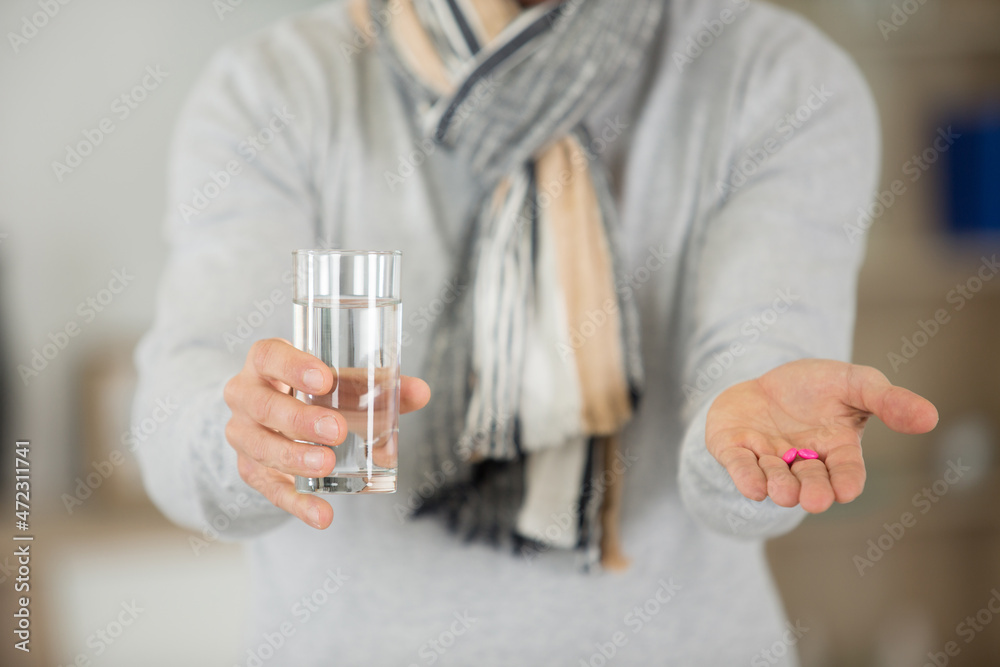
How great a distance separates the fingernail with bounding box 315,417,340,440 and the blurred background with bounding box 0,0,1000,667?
1081mm

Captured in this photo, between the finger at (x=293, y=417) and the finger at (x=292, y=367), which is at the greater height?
the finger at (x=292, y=367)

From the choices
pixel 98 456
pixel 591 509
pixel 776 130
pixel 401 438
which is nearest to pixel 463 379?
pixel 401 438

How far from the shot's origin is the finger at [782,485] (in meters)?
0.52

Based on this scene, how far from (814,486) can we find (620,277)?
46cm

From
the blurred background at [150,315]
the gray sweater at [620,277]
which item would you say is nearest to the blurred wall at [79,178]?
the blurred background at [150,315]

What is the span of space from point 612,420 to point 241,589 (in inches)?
43.5

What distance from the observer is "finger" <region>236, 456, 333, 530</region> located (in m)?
0.58

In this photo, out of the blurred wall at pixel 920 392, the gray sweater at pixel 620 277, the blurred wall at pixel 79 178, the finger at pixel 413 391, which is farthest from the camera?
the blurred wall at pixel 920 392

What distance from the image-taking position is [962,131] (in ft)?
5.58

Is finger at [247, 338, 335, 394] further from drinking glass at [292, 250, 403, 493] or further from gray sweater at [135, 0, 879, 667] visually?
gray sweater at [135, 0, 879, 667]

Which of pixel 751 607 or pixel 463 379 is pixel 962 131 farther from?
pixel 463 379

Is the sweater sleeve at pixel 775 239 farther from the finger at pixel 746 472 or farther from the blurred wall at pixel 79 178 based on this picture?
the blurred wall at pixel 79 178

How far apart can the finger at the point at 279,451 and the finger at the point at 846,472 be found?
339 millimetres

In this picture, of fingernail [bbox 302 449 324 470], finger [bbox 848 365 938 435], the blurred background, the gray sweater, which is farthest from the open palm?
the blurred background
